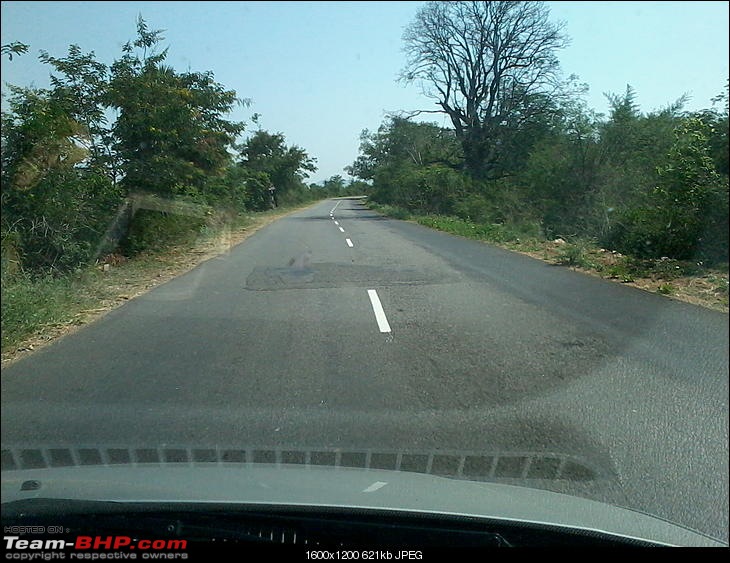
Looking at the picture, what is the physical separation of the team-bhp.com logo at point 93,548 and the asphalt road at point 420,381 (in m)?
1.94

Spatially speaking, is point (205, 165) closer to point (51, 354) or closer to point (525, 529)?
point (51, 354)

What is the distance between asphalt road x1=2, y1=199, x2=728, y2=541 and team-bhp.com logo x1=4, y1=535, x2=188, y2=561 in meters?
1.94

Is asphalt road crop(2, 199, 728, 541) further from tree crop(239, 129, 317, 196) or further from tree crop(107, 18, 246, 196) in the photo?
tree crop(239, 129, 317, 196)

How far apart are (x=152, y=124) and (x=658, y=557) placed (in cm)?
1500

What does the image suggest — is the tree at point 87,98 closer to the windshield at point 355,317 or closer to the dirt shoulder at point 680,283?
the windshield at point 355,317

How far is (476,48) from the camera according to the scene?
141 ft

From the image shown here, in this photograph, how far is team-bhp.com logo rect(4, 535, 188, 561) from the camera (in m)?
3.21

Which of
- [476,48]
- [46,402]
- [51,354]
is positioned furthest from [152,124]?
[476,48]

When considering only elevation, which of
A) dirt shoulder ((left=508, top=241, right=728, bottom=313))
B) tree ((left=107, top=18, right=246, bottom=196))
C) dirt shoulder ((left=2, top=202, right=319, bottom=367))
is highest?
tree ((left=107, top=18, right=246, bottom=196))

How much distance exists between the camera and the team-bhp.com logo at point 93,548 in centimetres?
321

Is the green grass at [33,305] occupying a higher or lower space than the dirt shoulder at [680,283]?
lower

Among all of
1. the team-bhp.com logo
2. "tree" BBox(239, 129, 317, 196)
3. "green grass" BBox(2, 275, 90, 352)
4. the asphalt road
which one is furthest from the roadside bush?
"tree" BBox(239, 129, 317, 196)

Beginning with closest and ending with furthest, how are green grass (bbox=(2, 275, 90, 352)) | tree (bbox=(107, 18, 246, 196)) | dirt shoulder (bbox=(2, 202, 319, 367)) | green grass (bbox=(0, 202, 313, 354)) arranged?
green grass (bbox=(2, 275, 90, 352)) → green grass (bbox=(0, 202, 313, 354)) → dirt shoulder (bbox=(2, 202, 319, 367)) → tree (bbox=(107, 18, 246, 196))

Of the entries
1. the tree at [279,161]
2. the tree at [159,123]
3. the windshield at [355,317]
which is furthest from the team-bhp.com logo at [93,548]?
the tree at [279,161]
